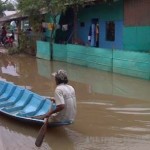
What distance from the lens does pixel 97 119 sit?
9.33m

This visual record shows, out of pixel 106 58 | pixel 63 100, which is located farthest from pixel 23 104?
pixel 106 58

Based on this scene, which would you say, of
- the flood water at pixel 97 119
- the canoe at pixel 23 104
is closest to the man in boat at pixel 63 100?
the canoe at pixel 23 104

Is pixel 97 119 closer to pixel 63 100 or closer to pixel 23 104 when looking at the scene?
pixel 23 104

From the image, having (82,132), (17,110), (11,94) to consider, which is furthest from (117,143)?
(11,94)

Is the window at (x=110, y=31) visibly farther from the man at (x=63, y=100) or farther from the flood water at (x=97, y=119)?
the man at (x=63, y=100)

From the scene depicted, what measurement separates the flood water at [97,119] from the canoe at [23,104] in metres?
0.24

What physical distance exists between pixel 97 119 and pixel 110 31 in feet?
41.2

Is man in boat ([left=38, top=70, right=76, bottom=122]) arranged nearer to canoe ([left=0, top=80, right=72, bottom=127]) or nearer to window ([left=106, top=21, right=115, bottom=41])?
canoe ([left=0, top=80, right=72, bottom=127])

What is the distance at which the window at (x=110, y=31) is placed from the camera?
20984 mm

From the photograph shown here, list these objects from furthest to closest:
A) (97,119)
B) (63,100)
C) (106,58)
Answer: (106,58) → (97,119) → (63,100)

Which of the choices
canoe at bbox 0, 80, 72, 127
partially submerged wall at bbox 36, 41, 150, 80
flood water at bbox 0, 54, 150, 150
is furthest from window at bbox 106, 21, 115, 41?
canoe at bbox 0, 80, 72, 127

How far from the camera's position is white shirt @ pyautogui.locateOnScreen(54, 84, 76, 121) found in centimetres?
740

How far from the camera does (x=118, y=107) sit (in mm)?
10477

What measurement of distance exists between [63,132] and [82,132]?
16.1 inches
